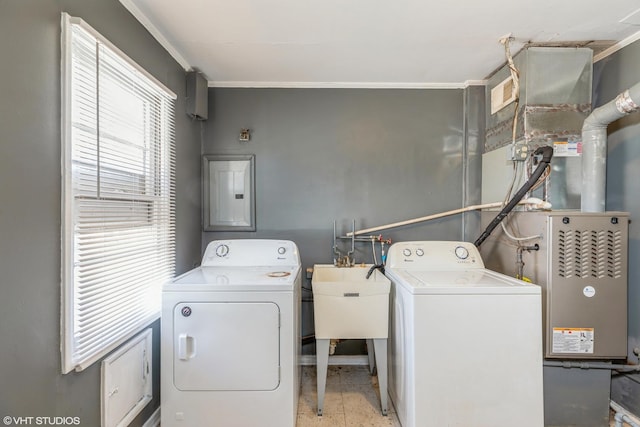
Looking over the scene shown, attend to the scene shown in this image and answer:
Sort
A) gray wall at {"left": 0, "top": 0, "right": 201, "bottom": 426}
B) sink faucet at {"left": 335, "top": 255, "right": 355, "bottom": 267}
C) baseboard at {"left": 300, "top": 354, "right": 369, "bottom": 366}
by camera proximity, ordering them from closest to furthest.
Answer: gray wall at {"left": 0, "top": 0, "right": 201, "bottom": 426}
sink faucet at {"left": 335, "top": 255, "right": 355, "bottom": 267}
baseboard at {"left": 300, "top": 354, "right": 369, "bottom": 366}

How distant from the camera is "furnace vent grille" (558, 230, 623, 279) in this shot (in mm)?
1716

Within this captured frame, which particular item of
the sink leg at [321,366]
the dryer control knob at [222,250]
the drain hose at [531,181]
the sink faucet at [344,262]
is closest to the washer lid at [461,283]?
the drain hose at [531,181]

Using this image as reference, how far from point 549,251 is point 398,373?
1.16m

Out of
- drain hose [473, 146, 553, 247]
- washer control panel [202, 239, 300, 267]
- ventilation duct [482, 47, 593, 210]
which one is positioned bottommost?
washer control panel [202, 239, 300, 267]

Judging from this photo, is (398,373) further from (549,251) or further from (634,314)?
(634,314)

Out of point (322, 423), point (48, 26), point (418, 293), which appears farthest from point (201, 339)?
point (48, 26)

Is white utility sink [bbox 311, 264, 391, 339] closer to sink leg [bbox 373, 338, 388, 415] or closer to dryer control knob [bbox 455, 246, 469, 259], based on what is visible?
sink leg [bbox 373, 338, 388, 415]

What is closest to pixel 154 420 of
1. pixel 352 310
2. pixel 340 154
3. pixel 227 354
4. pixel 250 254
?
pixel 227 354

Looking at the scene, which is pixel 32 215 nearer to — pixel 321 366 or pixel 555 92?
pixel 321 366

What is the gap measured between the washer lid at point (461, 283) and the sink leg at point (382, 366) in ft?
1.46

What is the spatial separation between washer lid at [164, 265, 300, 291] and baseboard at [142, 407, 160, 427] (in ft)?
2.78

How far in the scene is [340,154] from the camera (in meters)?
2.61

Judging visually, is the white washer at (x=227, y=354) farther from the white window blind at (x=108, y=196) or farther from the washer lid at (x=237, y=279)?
the white window blind at (x=108, y=196)

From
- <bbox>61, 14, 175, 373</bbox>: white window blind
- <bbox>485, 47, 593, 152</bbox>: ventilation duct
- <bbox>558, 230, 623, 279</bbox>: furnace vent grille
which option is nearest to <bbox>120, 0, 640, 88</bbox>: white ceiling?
<bbox>485, 47, 593, 152</bbox>: ventilation duct
